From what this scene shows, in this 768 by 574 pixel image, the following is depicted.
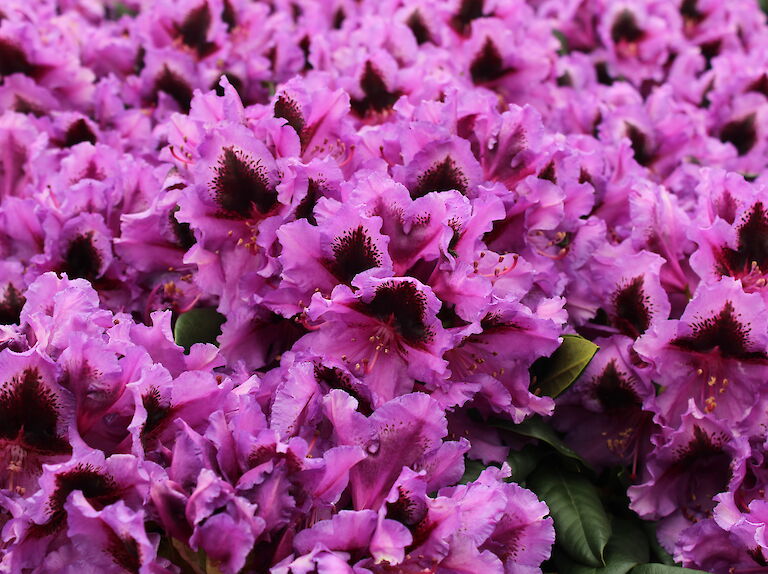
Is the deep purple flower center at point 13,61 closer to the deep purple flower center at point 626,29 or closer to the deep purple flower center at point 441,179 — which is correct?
the deep purple flower center at point 441,179

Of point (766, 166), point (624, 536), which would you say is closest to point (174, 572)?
point (624, 536)

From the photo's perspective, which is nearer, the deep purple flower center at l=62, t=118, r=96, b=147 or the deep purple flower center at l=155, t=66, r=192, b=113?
the deep purple flower center at l=62, t=118, r=96, b=147

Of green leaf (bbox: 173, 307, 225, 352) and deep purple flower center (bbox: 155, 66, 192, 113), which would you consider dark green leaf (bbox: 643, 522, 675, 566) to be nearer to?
green leaf (bbox: 173, 307, 225, 352)

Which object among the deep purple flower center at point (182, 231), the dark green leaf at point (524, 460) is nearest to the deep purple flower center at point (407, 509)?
the dark green leaf at point (524, 460)

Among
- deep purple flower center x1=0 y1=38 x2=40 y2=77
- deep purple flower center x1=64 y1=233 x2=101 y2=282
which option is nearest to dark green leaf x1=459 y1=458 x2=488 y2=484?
deep purple flower center x1=64 y1=233 x2=101 y2=282

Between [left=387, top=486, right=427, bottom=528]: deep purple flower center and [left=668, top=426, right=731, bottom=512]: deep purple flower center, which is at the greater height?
[left=387, top=486, right=427, bottom=528]: deep purple flower center

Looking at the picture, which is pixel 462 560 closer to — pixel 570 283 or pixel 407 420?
pixel 407 420
